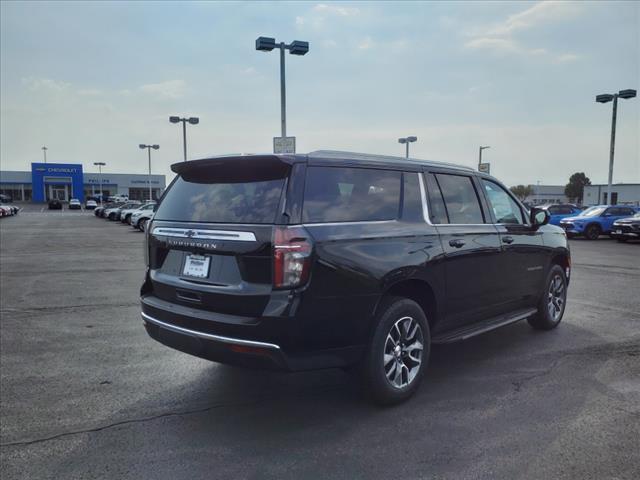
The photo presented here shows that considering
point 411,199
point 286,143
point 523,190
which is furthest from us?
point 523,190

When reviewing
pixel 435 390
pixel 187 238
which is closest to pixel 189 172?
pixel 187 238

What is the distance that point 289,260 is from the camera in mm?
3320

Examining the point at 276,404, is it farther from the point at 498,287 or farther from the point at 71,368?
the point at 498,287

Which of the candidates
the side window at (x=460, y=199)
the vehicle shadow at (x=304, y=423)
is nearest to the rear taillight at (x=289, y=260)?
the vehicle shadow at (x=304, y=423)

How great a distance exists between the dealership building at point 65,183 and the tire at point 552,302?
272ft

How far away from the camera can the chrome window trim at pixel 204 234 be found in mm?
3452

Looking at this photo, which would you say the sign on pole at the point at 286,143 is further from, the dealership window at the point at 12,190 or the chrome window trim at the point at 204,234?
the dealership window at the point at 12,190

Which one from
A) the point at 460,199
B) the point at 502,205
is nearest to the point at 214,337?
the point at 460,199

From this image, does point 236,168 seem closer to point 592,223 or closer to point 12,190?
point 592,223

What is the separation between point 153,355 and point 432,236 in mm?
3170

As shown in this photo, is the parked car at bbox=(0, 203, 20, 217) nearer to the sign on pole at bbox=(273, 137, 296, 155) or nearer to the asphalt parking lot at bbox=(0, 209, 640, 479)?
the sign on pole at bbox=(273, 137, 296, 155)

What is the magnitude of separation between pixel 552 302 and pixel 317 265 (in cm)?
423

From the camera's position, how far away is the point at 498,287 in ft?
17.0

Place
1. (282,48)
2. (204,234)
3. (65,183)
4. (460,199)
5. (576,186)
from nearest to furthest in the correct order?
1. (204,234)
2. (460,199)
3. (282,48)
4. (65,183)
5. (576,186)
